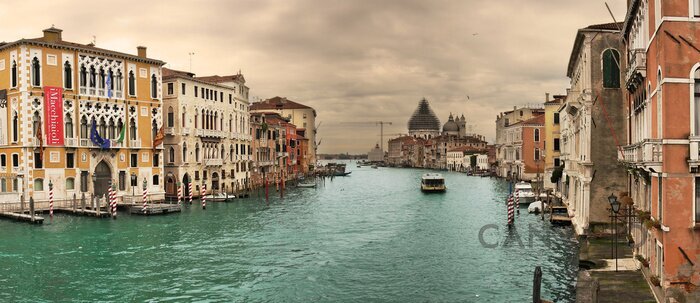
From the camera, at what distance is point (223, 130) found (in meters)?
50.3

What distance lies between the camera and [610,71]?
69.6ft

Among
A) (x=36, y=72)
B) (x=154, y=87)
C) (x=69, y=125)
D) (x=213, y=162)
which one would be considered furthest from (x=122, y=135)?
(x=213, y=162)

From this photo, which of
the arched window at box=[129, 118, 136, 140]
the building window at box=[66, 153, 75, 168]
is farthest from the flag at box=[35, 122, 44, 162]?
the arched window at box=[129, 118, 136, 140]

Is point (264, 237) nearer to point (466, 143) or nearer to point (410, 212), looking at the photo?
point (410, 212)

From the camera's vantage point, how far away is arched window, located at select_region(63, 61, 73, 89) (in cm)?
3434

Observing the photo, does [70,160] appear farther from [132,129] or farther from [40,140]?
[132,129]

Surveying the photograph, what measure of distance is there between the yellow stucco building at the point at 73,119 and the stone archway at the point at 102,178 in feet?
0.21

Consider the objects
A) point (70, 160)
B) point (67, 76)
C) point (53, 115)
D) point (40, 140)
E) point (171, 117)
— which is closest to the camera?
point (40, 140)

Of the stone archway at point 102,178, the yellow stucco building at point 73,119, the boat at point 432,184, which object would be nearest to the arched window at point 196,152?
the yellow stucco building at point 73,119

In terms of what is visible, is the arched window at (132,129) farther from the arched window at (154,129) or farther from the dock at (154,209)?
the dock at (154,209)

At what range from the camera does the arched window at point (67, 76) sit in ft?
113

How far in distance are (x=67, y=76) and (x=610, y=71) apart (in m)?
30.0

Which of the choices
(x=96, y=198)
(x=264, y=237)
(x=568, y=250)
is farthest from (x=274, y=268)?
(x=96, y=198)

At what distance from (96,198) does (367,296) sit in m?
22.7
